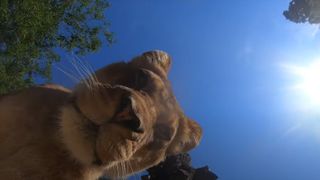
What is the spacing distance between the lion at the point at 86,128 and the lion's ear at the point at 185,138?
1.53 feet

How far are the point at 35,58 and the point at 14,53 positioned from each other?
121cm

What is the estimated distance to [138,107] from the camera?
3084mm

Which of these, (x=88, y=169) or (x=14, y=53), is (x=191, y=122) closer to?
(x=88, y=169)

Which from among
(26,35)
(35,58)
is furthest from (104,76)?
(35,58)

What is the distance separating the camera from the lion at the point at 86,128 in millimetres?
3043

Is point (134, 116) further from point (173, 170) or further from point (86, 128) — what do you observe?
point (173, 170)

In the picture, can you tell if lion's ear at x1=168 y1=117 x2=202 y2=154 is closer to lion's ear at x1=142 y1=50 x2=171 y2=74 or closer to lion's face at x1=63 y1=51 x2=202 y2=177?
lion's face at x1=63 y1=51 x2=202 y2=177

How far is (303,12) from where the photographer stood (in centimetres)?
2492

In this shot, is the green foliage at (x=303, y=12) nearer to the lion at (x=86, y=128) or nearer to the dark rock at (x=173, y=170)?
the dark rock at (x=173, y=170)

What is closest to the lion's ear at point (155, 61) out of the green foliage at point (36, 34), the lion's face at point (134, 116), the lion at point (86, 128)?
the lion's face at point (134, 116)

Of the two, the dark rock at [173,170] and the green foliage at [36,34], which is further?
the green foliage at [36,34]

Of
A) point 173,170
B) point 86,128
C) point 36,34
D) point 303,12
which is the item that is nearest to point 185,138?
point 86,128

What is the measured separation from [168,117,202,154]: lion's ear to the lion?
0.47m

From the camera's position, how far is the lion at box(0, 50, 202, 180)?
304 centimetres
